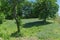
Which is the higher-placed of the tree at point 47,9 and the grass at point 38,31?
the tree at point 47,9

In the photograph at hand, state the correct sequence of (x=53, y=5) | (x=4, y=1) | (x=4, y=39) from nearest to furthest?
(x=4, y=39)
(x=4, y=1)
(x=53, y=5)

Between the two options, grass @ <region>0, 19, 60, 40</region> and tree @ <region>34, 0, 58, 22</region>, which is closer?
grass @ <region>0, 19, 60, 40</region>

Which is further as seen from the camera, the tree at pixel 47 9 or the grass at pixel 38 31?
the tree at pixel 47 9

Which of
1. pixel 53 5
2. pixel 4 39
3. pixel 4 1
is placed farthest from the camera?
pixel 53 5

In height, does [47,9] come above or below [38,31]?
above

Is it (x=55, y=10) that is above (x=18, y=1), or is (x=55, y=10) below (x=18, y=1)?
below

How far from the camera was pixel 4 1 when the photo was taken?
1503 inches

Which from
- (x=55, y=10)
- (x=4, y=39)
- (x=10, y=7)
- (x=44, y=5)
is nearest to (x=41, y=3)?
(x=44, y=5)

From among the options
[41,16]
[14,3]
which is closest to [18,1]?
[14,3]

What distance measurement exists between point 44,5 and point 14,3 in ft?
60.5

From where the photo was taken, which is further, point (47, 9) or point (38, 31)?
point (47, 9)

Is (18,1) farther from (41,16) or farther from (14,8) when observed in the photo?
(41,16)

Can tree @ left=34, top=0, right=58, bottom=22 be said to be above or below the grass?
above

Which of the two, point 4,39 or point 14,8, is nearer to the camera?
point 4,39
